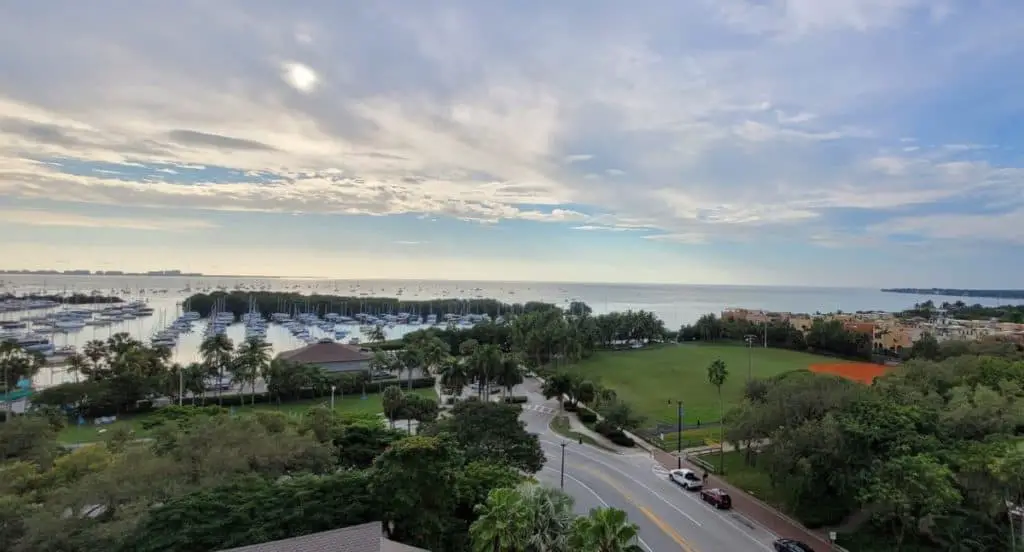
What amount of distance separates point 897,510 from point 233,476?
1010 inches

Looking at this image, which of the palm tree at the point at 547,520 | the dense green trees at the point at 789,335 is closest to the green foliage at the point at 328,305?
the dense green trees at the point at 789,335

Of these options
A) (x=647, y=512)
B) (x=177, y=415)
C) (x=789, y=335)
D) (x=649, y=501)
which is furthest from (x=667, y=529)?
(x=789, y=335)

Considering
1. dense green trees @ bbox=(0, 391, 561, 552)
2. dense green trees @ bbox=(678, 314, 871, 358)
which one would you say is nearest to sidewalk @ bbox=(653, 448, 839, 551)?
dense green trees @ bbox=(0, 391, 561, 552)

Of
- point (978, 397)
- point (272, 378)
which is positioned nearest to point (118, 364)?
point (272, 378)

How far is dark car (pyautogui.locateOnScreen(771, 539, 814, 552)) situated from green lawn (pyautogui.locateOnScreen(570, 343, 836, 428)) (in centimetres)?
1796

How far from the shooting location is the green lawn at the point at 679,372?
154ft

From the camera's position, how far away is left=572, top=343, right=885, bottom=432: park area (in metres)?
46.8

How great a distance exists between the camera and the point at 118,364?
46656mm

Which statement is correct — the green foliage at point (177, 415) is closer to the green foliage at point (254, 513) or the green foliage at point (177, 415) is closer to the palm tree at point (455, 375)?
the green foliage at point (254, 513)

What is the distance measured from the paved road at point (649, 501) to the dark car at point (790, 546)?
0.48 m

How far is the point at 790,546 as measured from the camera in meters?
21.3

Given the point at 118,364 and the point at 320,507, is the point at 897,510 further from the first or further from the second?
the point at 118,364

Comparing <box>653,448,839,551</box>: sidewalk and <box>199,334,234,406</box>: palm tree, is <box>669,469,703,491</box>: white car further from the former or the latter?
<box>199,334,234,406</box>: palm tree

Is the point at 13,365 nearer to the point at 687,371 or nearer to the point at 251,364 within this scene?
the point at 251,364
